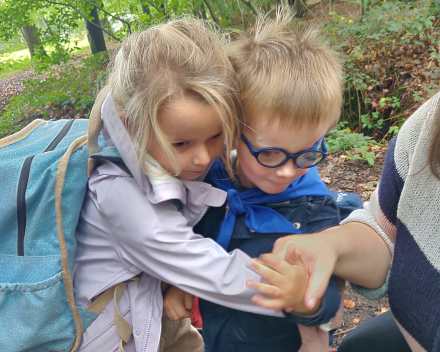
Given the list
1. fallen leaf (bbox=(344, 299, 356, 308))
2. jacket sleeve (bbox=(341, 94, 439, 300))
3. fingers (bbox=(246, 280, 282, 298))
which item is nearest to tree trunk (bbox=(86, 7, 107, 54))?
fallen leaf (bbox=(344, 299, 356, 308))

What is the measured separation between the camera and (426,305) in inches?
45.2

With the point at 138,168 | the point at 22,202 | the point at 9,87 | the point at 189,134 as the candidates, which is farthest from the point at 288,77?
the point at 9,87

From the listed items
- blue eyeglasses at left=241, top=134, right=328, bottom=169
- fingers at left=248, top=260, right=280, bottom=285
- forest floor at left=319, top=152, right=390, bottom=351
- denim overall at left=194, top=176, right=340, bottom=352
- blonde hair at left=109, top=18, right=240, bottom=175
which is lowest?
forest floor at left=319, top=152, right=390, bottom=351

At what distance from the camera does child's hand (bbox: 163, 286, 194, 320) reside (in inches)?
64.2

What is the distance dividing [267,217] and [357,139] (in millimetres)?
3408

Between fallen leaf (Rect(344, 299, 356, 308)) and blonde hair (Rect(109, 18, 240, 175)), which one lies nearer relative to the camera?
blonde hair (Rect(109, 18, 240, 175))

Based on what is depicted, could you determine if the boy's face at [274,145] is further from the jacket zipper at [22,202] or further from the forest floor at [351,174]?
the forest floor at [351,174]

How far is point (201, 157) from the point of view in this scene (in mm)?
1472

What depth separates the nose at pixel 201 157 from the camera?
147cm

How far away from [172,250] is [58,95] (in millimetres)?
6575

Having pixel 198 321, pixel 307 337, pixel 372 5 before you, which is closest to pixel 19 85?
pixel 372 5

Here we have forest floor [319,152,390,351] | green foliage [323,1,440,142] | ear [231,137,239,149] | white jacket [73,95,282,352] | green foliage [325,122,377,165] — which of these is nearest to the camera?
white jacket [73,95,282,352]

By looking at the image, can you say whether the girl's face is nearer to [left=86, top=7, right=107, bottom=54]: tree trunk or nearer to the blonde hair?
the blonde hair

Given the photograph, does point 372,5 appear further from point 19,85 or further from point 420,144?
point 19,85
